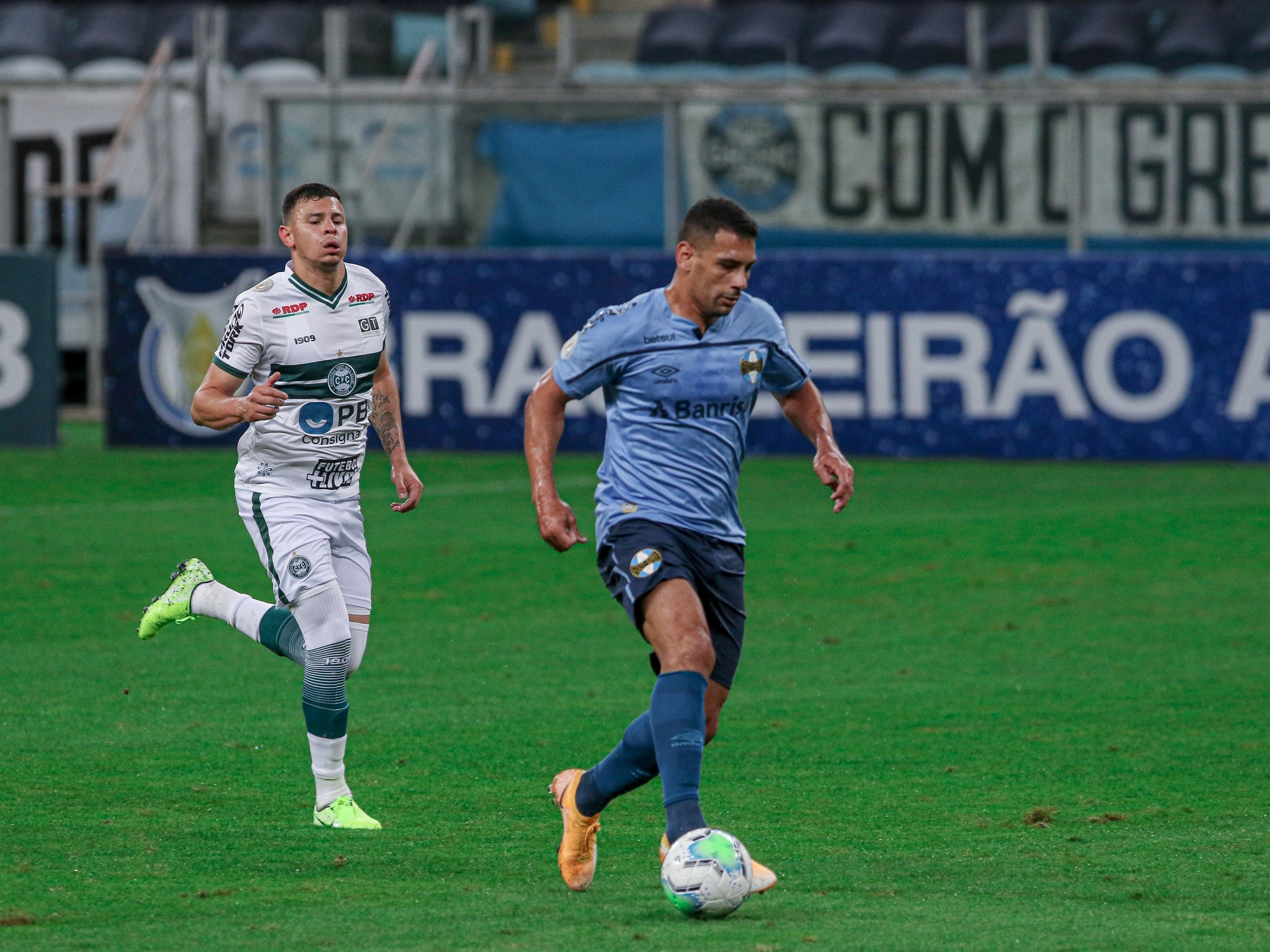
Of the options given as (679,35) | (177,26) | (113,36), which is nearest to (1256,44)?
(679,35)

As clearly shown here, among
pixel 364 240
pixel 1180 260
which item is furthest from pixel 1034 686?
pixel 364 240

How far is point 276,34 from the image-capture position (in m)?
27.8

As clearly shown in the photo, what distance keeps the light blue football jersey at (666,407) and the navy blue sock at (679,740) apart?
0.50 m

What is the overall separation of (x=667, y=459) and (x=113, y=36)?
80.9 ft

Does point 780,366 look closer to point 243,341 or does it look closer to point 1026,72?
point 243,341

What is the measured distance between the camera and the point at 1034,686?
9211mm

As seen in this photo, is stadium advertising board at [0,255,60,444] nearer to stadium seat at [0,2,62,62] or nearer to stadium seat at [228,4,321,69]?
stadium seat at [228,4,321,69]

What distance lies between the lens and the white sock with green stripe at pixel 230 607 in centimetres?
733

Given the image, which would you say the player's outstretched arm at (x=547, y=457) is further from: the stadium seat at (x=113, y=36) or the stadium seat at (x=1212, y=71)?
the stadium seat at (x=113, y=36)

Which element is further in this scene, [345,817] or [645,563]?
[345,817]

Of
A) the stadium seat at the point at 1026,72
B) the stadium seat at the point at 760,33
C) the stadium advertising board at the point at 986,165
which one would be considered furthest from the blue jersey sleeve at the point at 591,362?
the stadium seat at the point at 760,33

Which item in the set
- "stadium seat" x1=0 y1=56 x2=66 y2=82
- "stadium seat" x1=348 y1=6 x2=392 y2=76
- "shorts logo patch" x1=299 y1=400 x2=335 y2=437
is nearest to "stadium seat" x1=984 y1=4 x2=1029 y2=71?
"stadium seat" x1=348 y1=6 x2=392 y2=76

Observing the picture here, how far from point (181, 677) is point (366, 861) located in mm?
3611

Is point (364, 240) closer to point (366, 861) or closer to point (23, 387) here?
point (23, 387)
